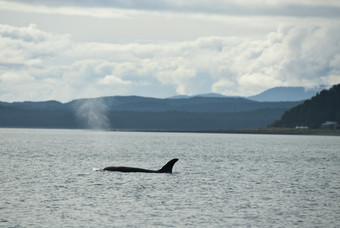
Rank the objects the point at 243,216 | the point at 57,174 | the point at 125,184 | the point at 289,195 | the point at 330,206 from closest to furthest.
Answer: the point at 243,216, the point at 330,206, the point at 289,195, the point at 125,184, the point at 57,174

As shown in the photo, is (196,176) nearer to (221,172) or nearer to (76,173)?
(221,172)

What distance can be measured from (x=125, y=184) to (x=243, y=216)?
18032 mm

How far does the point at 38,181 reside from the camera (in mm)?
55938

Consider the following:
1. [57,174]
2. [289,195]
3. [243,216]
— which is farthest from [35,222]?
[57,174]

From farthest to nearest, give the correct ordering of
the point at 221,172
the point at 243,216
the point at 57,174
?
the point at 221,172, the point at 57,174, the point at 243,216

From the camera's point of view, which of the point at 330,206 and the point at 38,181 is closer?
the point at 330,206

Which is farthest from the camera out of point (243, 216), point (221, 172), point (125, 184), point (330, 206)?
point (221, 172)

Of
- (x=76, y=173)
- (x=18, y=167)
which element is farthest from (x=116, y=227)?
(x=18, y=167)

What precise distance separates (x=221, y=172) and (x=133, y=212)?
108 ft

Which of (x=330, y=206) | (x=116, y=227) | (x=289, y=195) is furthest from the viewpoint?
(x=289, y=195)

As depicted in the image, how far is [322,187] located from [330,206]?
43.6 ft

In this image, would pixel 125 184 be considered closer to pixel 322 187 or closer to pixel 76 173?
pixel 76 173

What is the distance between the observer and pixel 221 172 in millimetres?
70375

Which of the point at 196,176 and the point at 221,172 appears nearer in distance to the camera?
the point at 196,176
